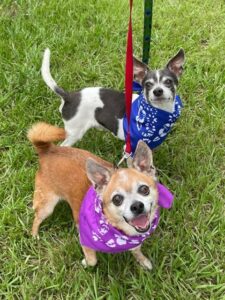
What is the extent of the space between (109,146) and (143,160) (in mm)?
1302

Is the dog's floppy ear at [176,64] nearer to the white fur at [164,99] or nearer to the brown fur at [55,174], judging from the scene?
the white fur at [164,99]

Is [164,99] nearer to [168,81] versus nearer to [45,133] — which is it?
[168,81]

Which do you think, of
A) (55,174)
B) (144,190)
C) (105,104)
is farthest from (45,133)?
(105,104)

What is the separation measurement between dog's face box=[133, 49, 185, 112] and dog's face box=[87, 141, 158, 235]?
2.79 feet

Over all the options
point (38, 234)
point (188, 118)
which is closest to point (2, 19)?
point (188, 118)

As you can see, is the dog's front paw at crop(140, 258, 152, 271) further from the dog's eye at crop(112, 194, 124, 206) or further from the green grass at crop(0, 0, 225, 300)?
the dog's eye at crop(112, 194, 124, 206)

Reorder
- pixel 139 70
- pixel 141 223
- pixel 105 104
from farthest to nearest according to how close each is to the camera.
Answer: pixel 105 104
pixel 139 70
pixel 141 223

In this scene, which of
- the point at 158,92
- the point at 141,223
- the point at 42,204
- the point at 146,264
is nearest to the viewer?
the point at 141,223

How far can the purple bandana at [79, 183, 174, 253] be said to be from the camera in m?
2.67

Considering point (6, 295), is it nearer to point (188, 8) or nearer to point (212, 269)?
point (212, 269)

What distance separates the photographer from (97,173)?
8.50 ft

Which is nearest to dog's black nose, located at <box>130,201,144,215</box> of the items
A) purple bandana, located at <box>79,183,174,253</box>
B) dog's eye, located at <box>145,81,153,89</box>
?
purple bandana, located at <box>79,183,174,253</box>

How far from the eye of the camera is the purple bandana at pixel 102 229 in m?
2.67

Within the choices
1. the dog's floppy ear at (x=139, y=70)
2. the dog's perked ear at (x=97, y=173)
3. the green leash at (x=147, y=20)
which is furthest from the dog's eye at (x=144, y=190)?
the green leash at (x=147, y=20)
